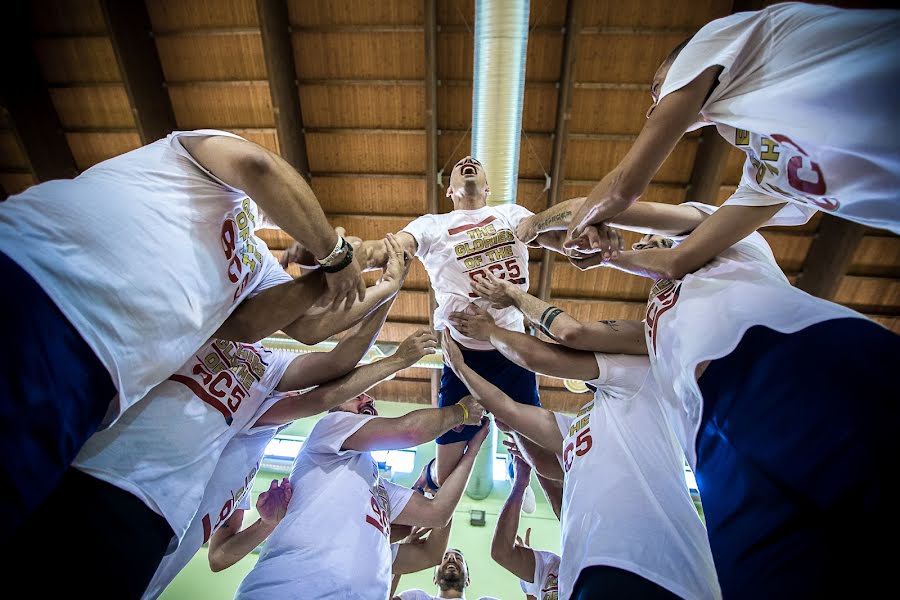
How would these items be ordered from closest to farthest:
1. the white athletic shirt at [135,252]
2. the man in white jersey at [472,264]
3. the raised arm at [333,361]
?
the white athletic shirt at [135,252], the raised arm at [333,361], the man in white jersey at [472,264]

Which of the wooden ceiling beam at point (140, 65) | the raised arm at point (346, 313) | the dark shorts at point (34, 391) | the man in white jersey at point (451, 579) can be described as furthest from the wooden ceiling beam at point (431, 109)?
the dark shorts at point (34, 391)

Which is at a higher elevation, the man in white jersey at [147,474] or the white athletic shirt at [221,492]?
the man in white jersey at [147,474]

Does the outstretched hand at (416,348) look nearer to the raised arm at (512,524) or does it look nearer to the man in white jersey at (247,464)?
the man in white jersey at (247,464)

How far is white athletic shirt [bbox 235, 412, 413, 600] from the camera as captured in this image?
2.11 meters

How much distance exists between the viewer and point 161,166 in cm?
167

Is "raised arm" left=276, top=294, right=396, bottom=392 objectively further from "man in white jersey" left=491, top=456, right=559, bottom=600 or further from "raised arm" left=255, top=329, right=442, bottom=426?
"man in white jersey" left=491, top=456, right=559, bottom=600

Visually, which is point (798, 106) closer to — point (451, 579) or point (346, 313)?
point (346, 313)

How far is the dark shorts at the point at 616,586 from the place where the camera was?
1565 millimetres

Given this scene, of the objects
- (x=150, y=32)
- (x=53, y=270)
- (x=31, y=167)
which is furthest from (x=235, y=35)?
(x=53, y=270)

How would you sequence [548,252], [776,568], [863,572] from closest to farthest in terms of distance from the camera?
1. [863,572]
2. [776,568]
3. [548,252]

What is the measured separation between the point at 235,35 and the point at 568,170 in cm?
622

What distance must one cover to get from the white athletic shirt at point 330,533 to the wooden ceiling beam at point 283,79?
20.5ft

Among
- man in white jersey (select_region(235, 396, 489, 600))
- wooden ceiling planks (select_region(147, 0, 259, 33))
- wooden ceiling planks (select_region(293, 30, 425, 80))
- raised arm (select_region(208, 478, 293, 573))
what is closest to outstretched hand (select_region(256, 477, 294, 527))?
raised arm (select_region(208, 478, 293, 573))

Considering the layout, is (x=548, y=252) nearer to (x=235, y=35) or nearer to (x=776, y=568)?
(x=235, y=35)
